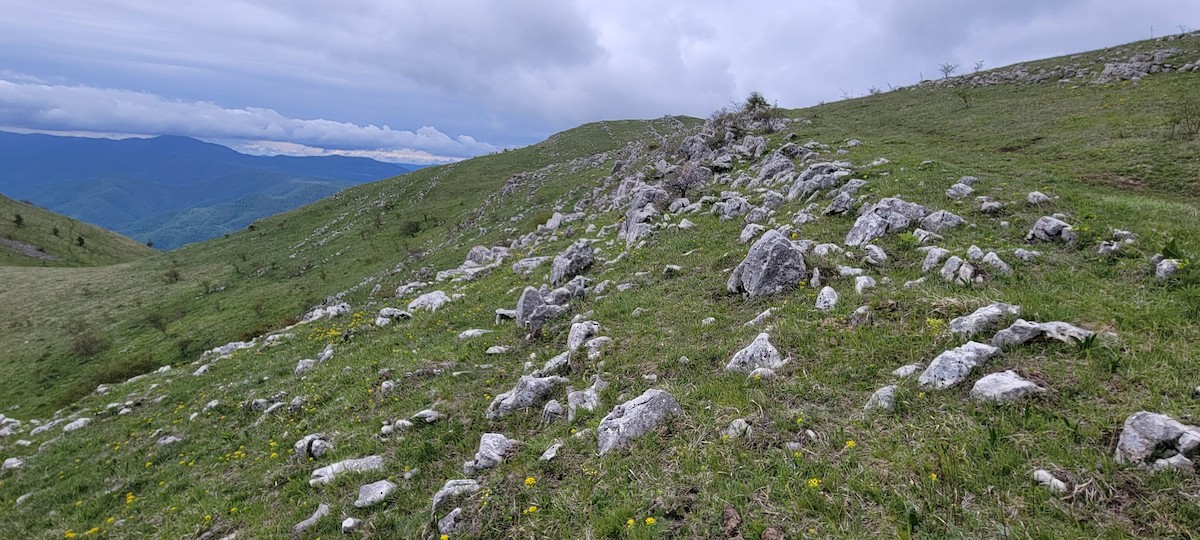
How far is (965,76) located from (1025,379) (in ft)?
239

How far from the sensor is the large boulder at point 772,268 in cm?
1127

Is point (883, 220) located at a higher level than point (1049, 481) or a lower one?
higher

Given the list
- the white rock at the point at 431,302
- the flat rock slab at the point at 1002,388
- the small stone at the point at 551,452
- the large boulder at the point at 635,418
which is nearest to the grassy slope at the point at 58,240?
the white rock at the point at 431,302

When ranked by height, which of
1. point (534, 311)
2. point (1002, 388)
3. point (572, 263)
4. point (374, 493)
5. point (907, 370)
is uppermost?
point (1002, 388)

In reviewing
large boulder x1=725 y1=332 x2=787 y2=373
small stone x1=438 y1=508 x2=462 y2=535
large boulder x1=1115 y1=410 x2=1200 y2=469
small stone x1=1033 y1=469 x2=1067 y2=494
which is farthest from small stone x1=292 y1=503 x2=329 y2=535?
large boulder x1=1115 y1=410 x2=1200 y2=469

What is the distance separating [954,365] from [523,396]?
22.3 ft

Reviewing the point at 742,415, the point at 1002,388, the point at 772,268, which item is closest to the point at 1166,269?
the point at 1002,388

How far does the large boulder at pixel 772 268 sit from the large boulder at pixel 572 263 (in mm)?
7363

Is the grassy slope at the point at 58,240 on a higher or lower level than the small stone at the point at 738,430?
lower

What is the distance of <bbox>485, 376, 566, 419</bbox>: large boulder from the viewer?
9.21m

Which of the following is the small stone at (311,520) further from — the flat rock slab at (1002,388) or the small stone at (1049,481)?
the flat rock slab at (1002,388)

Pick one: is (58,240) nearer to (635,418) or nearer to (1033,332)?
(635,418)

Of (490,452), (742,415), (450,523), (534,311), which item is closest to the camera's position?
(450,523)

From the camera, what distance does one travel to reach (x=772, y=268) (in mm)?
11375
